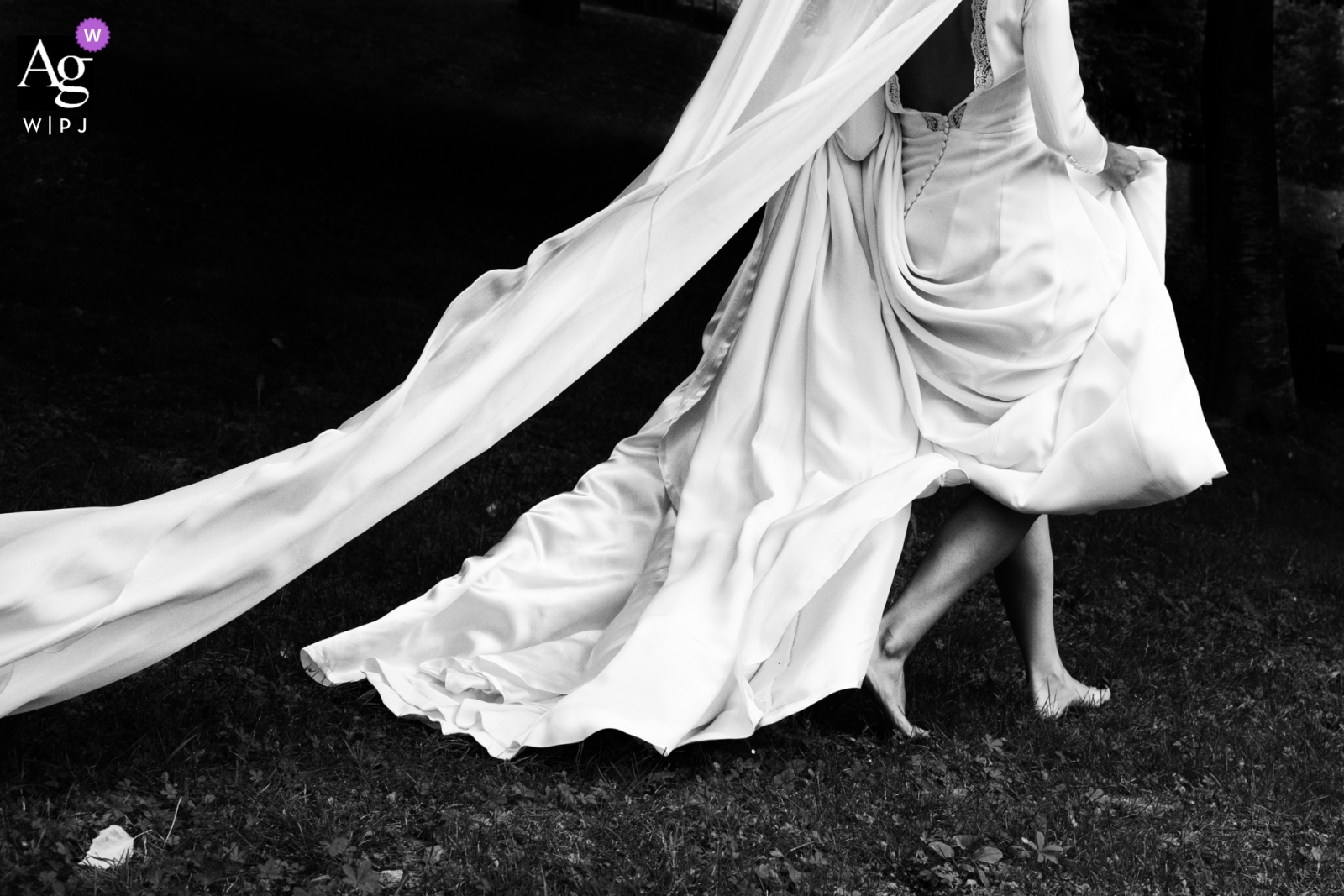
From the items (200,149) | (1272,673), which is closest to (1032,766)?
(1272,673)

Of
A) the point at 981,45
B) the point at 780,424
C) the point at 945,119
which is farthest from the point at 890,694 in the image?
the point at 981,45

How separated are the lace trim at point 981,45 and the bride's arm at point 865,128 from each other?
309mm

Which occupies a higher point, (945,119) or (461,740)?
(945,119)

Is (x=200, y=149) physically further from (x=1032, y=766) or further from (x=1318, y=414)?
(x=1032, y=766)

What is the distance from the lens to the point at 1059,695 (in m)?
4.17

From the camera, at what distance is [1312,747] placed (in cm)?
414

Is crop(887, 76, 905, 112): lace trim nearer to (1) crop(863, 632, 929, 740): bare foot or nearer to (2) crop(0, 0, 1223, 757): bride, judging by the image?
(2) crop(0, 0, 1223, 757): bride

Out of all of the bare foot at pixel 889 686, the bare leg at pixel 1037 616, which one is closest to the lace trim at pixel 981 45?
the bare leg at pixel 1037 616

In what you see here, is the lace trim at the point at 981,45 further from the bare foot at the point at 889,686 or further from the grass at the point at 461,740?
the grass at the point at 461,740

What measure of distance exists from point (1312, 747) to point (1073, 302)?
155 centimetres

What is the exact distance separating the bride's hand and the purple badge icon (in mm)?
11851

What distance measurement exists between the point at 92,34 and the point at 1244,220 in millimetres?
10647

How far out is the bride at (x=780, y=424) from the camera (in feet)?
10.6

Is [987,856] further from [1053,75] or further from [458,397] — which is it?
[1053,75]
